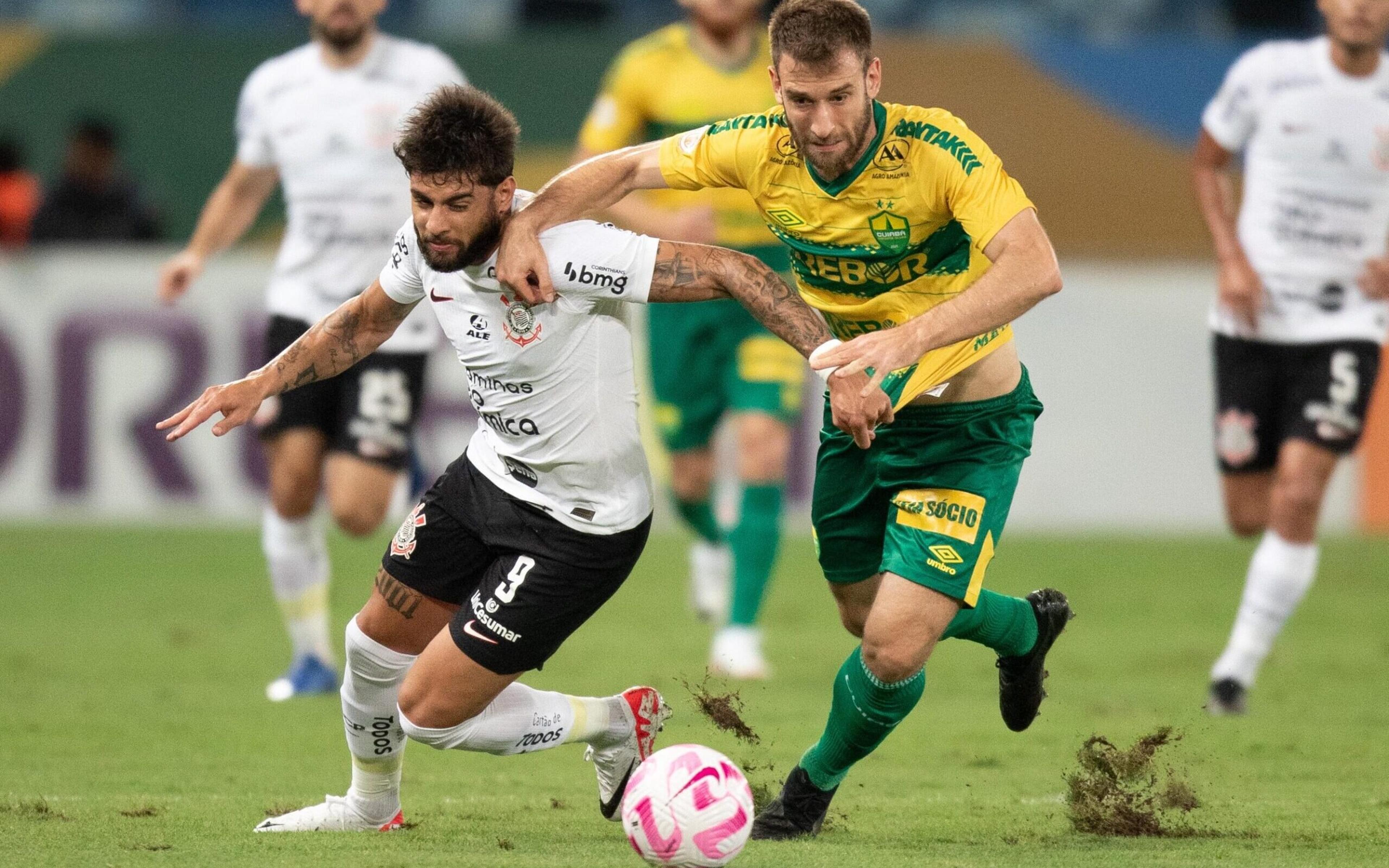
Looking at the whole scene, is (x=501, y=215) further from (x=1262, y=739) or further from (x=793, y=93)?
(x=1262, y=739)

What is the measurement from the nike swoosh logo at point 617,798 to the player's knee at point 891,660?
0.77m

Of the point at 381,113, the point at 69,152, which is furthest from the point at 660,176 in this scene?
the point at 69,152

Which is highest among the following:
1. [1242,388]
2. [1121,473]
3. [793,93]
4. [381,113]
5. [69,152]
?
[793,93]

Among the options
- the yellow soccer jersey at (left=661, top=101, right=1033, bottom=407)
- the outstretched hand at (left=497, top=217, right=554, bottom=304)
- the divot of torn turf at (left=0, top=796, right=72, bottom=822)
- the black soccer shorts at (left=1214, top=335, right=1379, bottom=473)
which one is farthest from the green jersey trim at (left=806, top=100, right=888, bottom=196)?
the black soccer shorts at (left=1214, top=335, right=1379, bottom=473)

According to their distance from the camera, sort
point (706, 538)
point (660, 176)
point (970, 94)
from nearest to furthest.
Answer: point (660, 176) < point (706, 538) < point (970, 94)

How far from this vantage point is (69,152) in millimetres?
14406

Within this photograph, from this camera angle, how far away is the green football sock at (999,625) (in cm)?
534

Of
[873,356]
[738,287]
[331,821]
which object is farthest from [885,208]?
[331,821]

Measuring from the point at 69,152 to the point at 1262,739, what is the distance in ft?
34.7

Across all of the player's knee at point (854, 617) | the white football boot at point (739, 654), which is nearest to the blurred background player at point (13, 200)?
the white football boot at point (739, 654)

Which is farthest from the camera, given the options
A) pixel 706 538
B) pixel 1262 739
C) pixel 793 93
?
pixel 706 538

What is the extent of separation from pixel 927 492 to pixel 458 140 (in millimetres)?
1606

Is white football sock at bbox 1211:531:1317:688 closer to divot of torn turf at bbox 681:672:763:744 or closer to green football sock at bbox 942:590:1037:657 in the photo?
green football sock at bbox 942:590:1037:657

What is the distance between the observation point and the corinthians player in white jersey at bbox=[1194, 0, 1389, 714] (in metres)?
7.52
